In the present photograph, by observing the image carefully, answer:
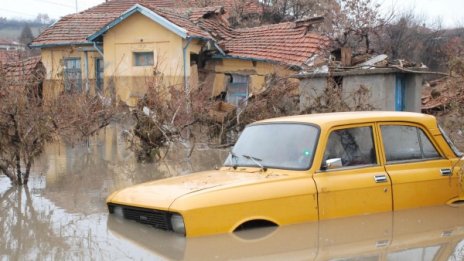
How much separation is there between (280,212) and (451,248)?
173 cm

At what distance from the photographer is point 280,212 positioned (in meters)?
6.07

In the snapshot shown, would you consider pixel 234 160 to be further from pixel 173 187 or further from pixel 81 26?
pixel 81 26

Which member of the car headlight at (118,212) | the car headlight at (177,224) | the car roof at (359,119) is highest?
the car roof at (359,119)

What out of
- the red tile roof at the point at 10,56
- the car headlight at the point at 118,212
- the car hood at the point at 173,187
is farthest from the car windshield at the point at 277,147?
the red tile roof at the point at 10,56

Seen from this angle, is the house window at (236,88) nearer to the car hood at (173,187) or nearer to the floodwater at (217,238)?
the floodwater at (217,238)

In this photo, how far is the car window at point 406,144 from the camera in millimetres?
6898

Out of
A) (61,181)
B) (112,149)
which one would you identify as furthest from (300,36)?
(61,181)

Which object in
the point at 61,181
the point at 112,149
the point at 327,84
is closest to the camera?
the point at 61,181

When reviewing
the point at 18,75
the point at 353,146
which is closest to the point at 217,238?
the point at 353,146

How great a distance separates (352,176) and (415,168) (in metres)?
0.96

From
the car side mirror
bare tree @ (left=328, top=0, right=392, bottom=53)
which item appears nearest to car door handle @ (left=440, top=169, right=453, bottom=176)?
the car side mirror

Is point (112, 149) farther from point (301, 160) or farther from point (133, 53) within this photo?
point (301, 160)

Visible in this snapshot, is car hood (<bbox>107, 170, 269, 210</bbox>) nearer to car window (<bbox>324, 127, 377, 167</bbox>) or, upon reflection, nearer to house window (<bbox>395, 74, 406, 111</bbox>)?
car window (<bbox>324, 127, 377, 167</bbox>)

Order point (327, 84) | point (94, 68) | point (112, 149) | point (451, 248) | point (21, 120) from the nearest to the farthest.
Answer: point (451, 248)
point (21, 120)
point (327, 84)
point (112, 149)
point (94, 68)
